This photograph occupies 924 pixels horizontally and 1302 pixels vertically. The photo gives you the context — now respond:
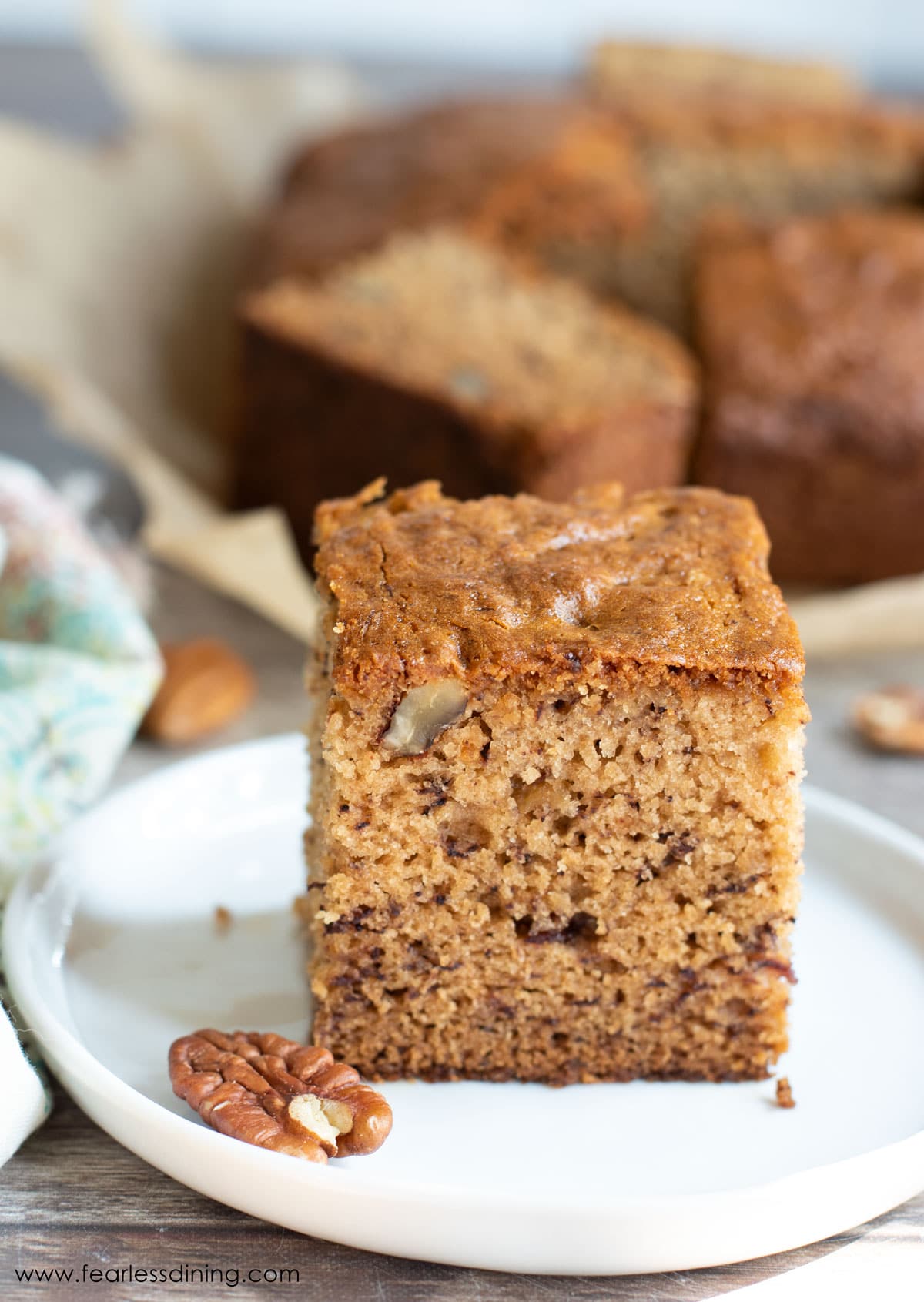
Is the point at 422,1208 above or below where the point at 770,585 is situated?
below

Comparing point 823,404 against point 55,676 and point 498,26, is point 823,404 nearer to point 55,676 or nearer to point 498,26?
point 55,676

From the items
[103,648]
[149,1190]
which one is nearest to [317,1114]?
[149,1190]

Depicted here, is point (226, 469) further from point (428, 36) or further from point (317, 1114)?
point (428, 36)

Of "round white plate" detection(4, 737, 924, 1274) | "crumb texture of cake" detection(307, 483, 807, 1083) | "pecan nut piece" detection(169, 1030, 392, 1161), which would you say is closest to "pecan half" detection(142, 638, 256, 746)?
"round white plate" detection(4, 737, 924, 1274)

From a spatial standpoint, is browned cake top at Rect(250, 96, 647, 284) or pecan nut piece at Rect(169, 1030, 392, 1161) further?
browned cake top at Rect(250, 96, 647, 284)

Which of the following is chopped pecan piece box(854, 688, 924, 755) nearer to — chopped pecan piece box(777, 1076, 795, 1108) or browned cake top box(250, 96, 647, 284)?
chopped pecan piece box(777, 1076, 795, 1108)

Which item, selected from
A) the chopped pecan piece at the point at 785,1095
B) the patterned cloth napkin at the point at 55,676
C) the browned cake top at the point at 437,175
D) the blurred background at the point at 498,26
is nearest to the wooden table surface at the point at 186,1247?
the chopped pecan piece at the point at 785,1095

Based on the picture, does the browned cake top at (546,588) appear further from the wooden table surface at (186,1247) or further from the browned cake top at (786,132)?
the browned cake top at (786,132)
